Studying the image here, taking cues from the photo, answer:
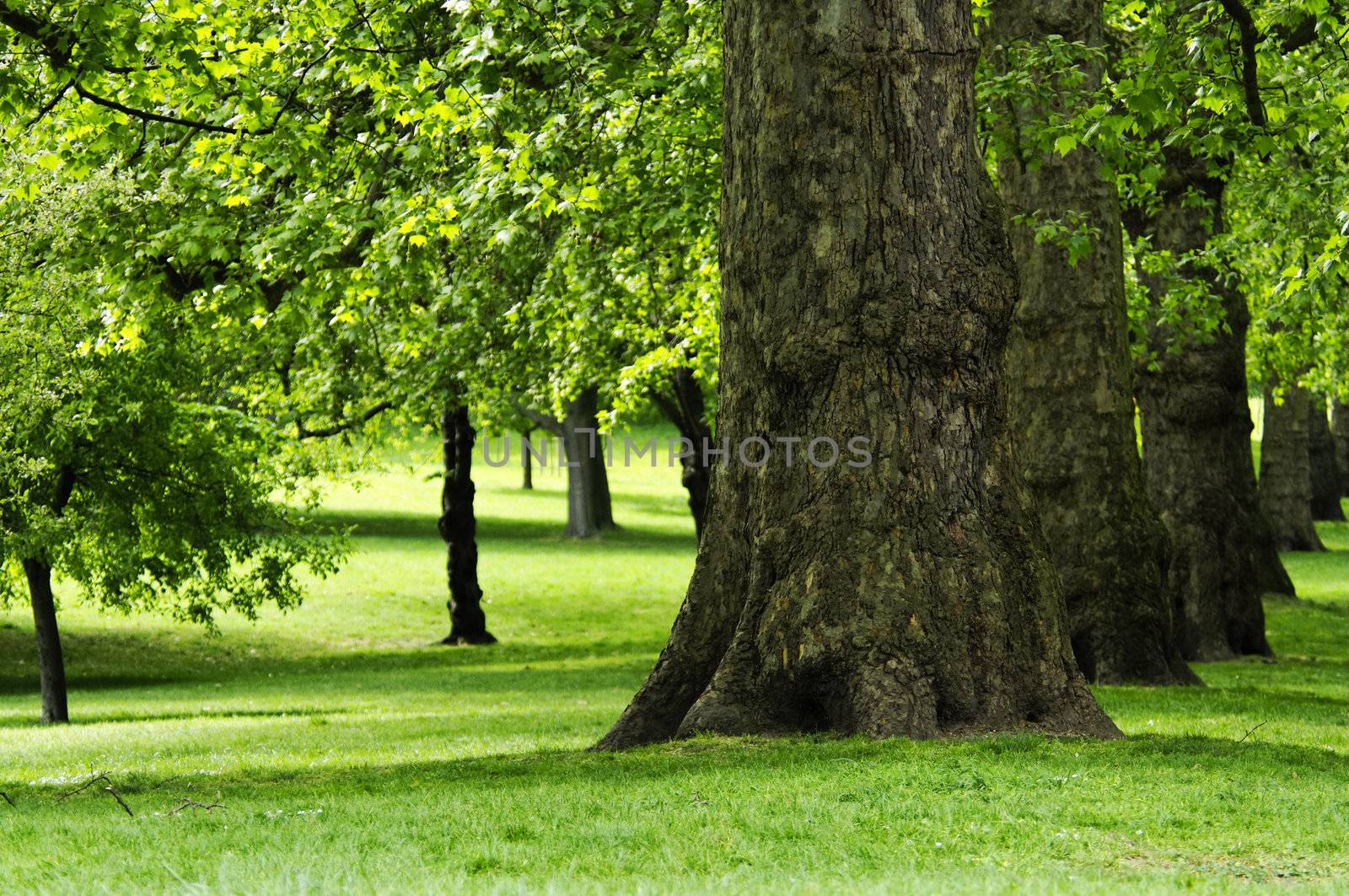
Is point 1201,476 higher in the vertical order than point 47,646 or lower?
higher

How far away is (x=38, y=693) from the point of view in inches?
850

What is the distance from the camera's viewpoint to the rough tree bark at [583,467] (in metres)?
41.6

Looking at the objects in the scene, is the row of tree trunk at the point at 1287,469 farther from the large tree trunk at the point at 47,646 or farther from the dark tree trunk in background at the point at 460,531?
the large tree trunk at the point at 47,646

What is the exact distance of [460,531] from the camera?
88.1 feet

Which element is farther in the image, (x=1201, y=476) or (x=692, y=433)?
(x=692, y=433)

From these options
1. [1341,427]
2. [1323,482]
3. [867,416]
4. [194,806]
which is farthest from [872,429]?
[1341,427]

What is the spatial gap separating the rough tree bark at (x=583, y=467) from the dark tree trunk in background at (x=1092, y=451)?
87.5ft

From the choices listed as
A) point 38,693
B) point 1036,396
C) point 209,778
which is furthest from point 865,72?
point 38,693

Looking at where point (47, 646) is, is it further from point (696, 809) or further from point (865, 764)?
point (696, 809)

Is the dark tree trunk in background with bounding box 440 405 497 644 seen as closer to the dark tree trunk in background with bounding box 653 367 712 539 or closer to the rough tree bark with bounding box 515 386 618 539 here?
the dark tree trunk in background with bounding box 653 367 712 539

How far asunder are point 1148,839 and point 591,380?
56.5 feet

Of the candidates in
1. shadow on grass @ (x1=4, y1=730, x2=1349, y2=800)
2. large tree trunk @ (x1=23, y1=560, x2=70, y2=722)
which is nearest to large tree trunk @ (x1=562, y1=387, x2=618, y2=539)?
large tree trunk @ (x1=23, y1=560, x2=70, y2=722)

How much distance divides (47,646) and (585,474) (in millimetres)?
27844

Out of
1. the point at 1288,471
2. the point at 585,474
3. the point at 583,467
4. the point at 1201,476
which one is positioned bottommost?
the point at 1288,471
